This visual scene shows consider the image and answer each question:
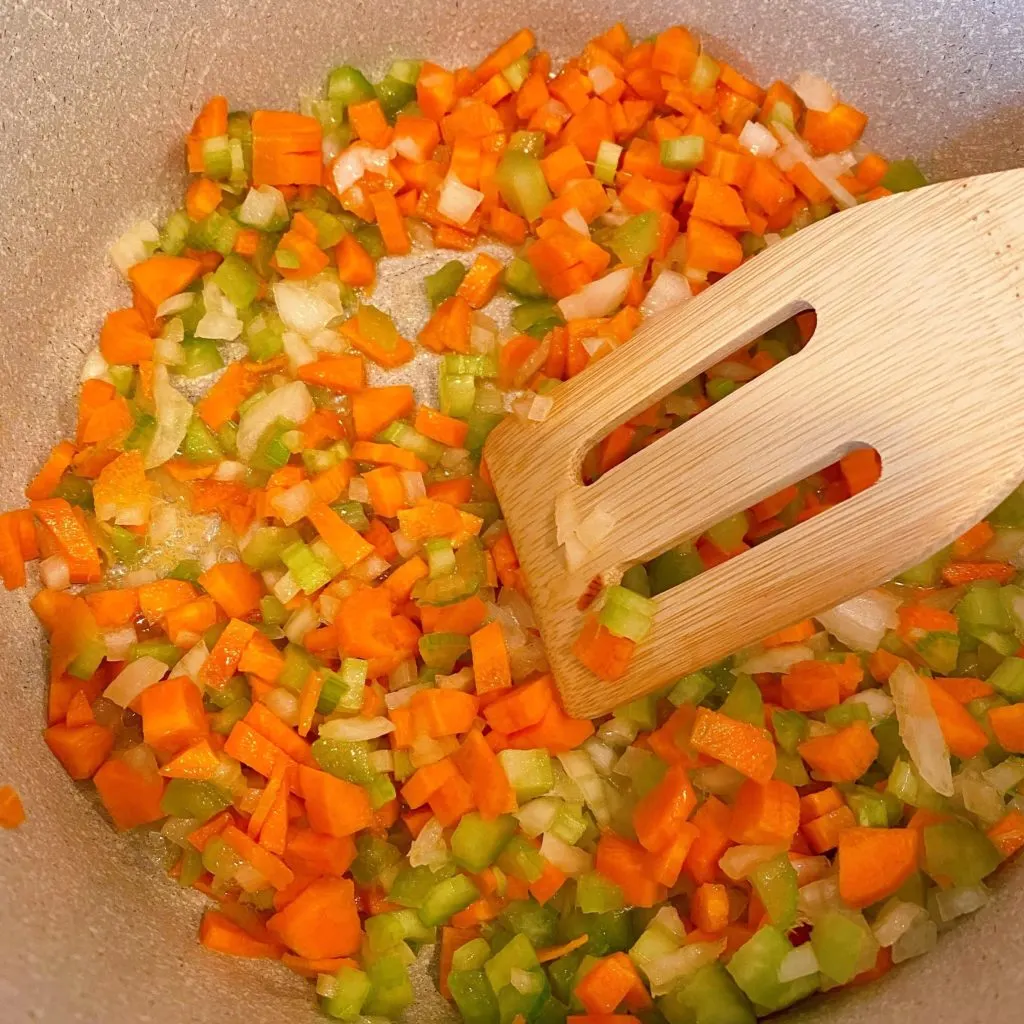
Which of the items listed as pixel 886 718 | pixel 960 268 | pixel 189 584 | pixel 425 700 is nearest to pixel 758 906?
pixel 886 718

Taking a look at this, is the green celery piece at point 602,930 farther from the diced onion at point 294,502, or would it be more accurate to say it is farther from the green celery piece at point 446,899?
the diced onion at point 294,502

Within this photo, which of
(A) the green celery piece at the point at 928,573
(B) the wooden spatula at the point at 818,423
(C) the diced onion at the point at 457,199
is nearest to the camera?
(B) the wooden spatula at the point at 818,423

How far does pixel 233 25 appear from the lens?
1.81m

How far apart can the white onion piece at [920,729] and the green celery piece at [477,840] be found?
0.64 m

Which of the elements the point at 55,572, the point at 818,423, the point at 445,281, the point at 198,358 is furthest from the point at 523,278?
the point at 55,572

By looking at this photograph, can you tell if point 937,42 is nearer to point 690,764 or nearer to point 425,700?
point 690,764

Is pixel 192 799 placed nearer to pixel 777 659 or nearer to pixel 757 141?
pixel 777 659

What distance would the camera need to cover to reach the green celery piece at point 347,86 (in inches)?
76.6

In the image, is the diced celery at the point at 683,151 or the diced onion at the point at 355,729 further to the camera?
the diced celery at the point at 683,151

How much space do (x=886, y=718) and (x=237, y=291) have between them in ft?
4.51

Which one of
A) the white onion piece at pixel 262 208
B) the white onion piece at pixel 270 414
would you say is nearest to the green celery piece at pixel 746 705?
the white onion piece at pixel 270 414

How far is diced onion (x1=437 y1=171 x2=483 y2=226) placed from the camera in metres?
1.91

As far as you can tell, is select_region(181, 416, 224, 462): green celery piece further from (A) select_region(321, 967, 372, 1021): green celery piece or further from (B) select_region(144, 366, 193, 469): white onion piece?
(A) select_region(321, 967, 372, 1021): green celery piece

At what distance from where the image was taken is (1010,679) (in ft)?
5.10
